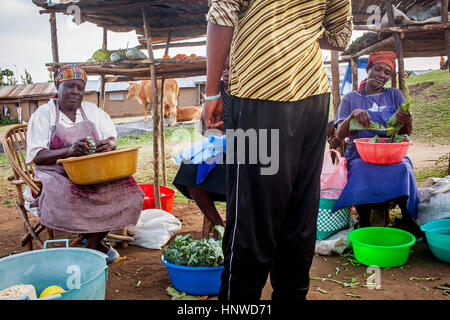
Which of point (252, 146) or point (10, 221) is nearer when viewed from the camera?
point (252, 146)

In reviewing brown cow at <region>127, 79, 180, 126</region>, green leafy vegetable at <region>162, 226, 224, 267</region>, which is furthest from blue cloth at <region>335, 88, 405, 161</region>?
brown cow at <region>127, 79, 180, 126</region>

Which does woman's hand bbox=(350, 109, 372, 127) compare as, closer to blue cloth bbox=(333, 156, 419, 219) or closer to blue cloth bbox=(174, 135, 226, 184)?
blue cloth bbox=(333, 156, 419, 219)

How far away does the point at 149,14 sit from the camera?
4.85 meters

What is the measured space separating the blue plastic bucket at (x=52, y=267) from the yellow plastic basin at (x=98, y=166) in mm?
687

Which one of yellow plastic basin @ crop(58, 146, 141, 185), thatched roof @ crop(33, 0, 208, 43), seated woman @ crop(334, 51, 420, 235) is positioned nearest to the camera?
yellow plastic basin @ crop(58, 146, 141, 185)

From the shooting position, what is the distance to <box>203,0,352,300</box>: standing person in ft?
4.44

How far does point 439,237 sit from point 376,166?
0.77 m

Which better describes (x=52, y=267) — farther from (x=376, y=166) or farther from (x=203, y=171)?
(x=376, y=166)

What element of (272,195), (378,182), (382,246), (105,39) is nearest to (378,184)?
(378,182)

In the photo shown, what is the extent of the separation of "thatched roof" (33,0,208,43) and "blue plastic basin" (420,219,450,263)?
3.59 m

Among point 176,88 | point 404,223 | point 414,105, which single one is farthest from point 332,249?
point 176,88

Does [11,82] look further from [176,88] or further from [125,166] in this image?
[125,166]

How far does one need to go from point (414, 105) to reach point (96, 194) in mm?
13784

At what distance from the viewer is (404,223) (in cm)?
347
